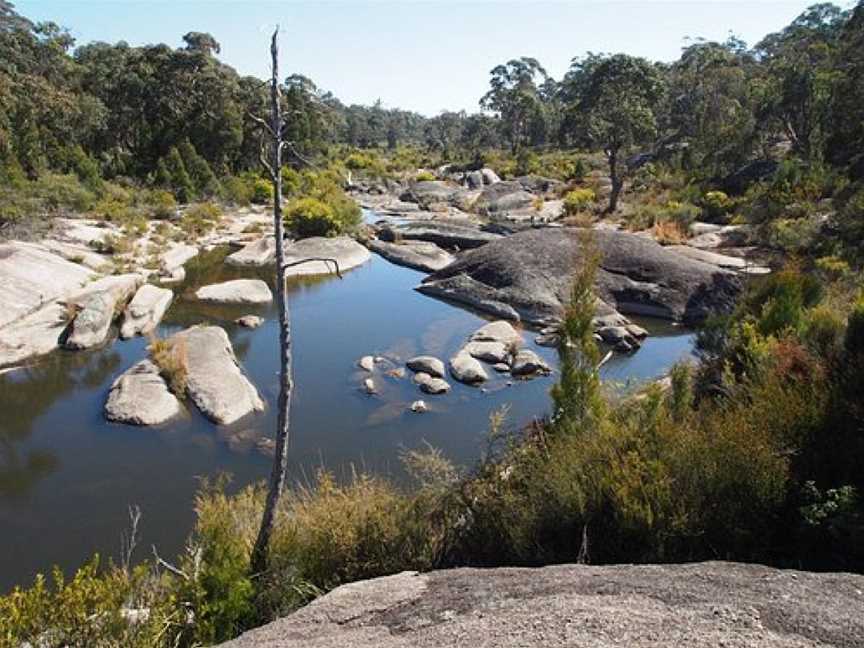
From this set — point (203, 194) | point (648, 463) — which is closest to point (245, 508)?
point (648, 463)

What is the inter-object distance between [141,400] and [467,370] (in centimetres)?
749

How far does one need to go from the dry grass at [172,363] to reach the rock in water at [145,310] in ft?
13.0

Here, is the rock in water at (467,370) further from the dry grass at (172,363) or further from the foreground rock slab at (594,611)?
the foreground rock slab at (594,611)

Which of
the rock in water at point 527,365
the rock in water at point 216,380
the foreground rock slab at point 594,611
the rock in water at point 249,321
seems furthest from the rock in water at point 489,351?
the foreground rock slab at point 594,611

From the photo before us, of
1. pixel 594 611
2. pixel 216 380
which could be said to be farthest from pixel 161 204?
pixel 594 611

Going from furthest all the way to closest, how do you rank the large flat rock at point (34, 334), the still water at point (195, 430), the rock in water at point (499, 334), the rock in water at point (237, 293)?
the rock in water at point (237, 293) → the rock in water at point (499, 334) → the large flat rock at point (34, 334) → the still water at point (195, 430)

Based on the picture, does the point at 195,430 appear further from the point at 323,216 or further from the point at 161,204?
the point at 161,204

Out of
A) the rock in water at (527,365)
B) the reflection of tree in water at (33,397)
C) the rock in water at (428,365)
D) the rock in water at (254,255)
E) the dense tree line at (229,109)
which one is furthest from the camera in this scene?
the dense tree line at (229,109)

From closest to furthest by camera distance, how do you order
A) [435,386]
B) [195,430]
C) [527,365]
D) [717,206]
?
[195,430] → [435,386] → [527,365] → [717,206]

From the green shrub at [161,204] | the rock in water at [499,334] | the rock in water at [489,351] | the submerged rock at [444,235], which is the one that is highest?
the green shrub at [161,204]

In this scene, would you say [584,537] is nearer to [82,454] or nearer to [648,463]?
[648,463]

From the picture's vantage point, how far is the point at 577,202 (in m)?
40.5

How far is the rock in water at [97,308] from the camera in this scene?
57.4ft

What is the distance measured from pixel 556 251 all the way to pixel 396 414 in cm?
1222
